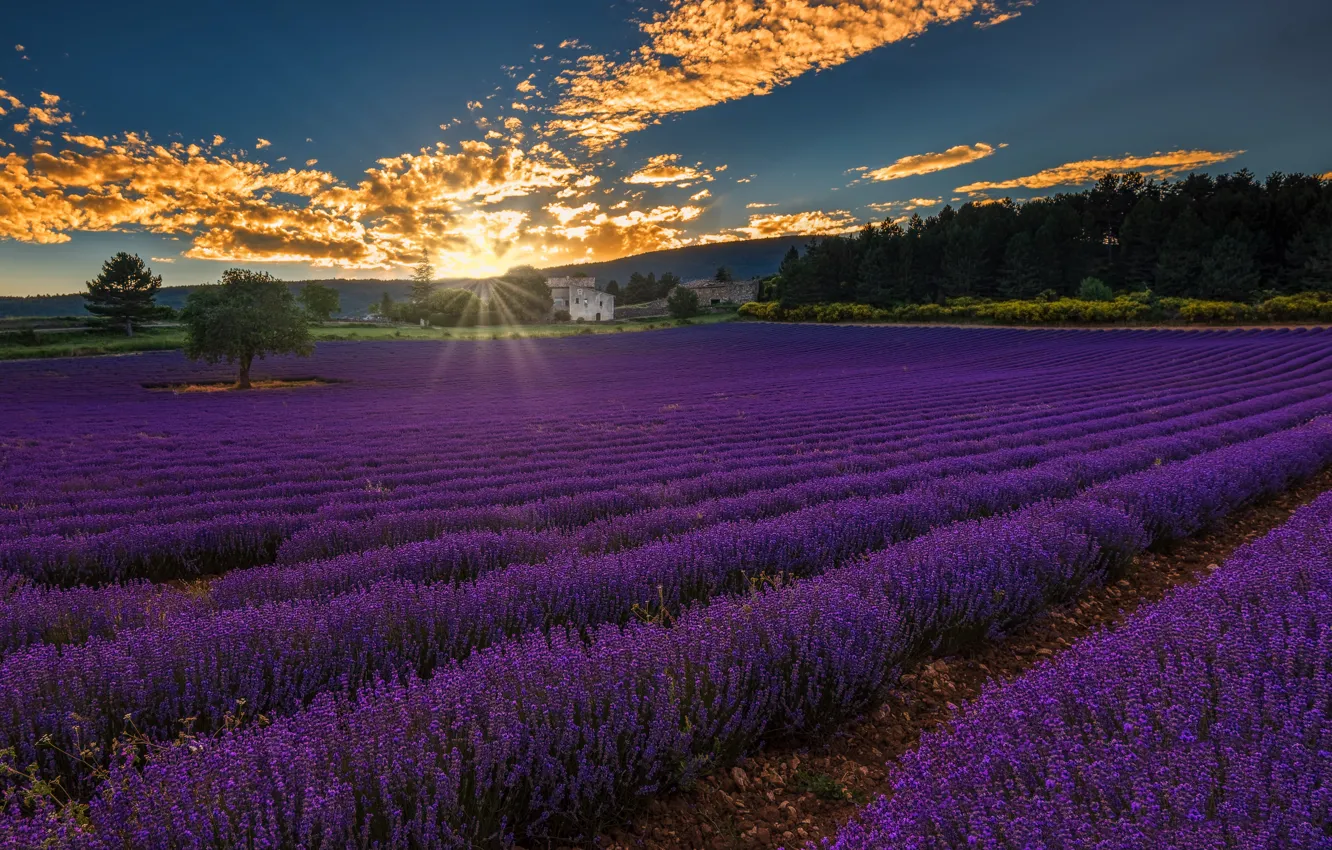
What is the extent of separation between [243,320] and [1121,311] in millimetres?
44379

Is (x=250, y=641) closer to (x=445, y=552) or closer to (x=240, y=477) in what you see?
(x=445, y=552)

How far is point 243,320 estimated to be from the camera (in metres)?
22.4

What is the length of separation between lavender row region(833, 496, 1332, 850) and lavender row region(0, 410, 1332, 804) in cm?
139

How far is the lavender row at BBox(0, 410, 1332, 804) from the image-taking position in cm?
193

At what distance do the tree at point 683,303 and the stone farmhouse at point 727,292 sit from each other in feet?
20.2

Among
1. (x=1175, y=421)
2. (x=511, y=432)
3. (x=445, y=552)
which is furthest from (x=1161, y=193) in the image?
(x=445, y=552)

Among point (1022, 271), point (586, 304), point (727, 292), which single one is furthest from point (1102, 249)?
point (586, 304)

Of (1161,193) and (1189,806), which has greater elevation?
(1161,193)

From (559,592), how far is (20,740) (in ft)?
5.96

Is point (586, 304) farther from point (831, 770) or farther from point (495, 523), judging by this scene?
point (831, 770)

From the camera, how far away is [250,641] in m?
2.31

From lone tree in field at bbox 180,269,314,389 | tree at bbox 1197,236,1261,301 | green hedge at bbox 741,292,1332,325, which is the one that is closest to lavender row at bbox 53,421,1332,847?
lone tree in field at bbox 180,269,314,389

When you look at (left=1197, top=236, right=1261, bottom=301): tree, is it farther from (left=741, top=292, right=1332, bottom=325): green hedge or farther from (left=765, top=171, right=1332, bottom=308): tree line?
(left=741, top=292, right=1332, bottom=325): green hedge

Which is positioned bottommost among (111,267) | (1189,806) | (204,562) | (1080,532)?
(204,562)
